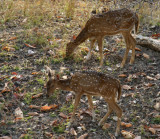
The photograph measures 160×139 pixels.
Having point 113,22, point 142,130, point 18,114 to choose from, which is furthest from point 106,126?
point 113,22

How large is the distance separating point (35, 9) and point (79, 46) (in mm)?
2542

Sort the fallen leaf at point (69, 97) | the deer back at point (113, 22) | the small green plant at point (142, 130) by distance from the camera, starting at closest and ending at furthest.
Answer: the small green plant at point (142, 130) → the fallen leaf at point (69, 97) → the deer back at point (113, 22)

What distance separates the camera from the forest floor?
16.9 ft

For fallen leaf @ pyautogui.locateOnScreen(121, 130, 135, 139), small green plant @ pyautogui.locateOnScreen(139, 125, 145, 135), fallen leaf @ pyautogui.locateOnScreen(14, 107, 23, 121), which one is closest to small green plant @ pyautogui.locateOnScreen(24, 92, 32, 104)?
fallen leaf @ pyautogui.locateOnScreen(14, 107, 23, 121)

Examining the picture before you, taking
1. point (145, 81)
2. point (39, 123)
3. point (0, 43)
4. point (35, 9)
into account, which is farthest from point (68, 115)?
point (35, 9)

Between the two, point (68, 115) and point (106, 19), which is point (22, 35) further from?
point (68, 115)

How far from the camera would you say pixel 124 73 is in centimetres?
712

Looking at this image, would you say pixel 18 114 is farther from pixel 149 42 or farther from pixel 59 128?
pixel 149 42

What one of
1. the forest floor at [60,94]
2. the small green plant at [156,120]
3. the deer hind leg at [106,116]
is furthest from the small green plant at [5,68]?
the small green plant at [156,120]

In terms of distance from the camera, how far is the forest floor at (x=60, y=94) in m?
5.16

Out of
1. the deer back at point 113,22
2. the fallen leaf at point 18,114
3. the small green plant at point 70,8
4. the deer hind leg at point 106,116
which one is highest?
the deer back at point 113,22

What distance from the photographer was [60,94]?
6207mm

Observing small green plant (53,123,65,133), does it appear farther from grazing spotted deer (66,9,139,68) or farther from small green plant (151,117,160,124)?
grazing spotted deer (66,9,139,68)

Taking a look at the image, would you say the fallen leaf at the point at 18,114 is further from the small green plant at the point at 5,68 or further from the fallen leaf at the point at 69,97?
the small green plant at the point at 5,68
